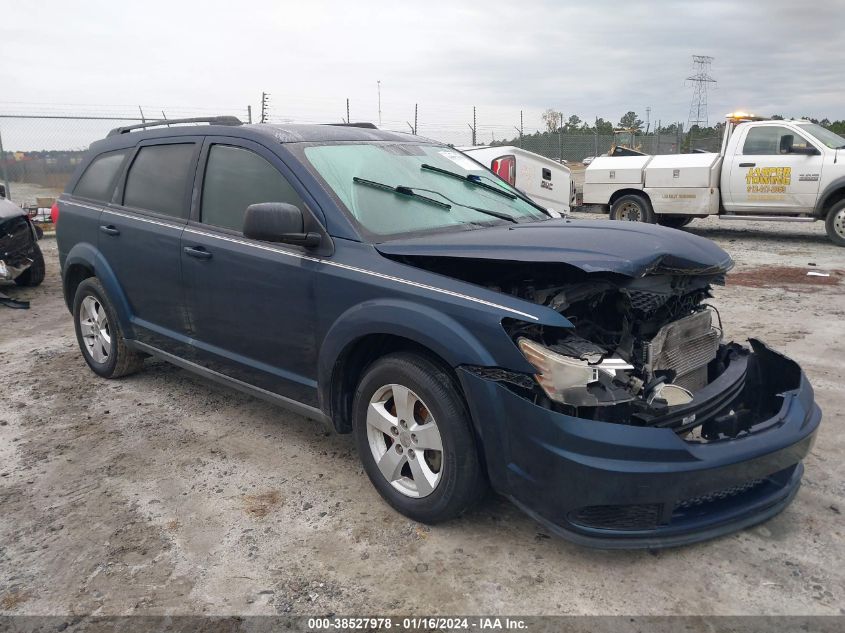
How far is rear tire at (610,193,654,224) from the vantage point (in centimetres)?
1270

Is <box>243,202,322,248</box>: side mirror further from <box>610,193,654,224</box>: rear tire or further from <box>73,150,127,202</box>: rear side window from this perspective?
<box>610,193,654,224</box>: rear tire

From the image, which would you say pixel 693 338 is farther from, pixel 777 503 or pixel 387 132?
pixel 387 132

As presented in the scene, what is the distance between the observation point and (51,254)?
11500mm

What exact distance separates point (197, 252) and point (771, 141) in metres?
10.6

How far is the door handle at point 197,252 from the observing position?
3904 millimetres

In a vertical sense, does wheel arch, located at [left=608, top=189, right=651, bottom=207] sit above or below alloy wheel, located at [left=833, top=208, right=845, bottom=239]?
above

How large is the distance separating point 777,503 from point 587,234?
1.41 metres

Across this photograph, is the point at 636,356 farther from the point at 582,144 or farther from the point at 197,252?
the point at 582,144

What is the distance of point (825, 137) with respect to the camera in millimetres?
11180

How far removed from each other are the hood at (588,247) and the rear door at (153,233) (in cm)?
163

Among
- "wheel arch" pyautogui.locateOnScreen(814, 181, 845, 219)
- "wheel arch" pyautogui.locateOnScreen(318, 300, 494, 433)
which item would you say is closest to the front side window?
"wheel arch" pyautogui.locateOnScreen(814, 181, 845, 219)

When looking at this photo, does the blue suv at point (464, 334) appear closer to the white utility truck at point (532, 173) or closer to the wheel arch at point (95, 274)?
the wheel arch at point (95, 274)

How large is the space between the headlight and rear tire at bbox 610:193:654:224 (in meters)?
10.7

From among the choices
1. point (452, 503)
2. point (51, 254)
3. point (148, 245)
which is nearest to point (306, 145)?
point (148, 245)
